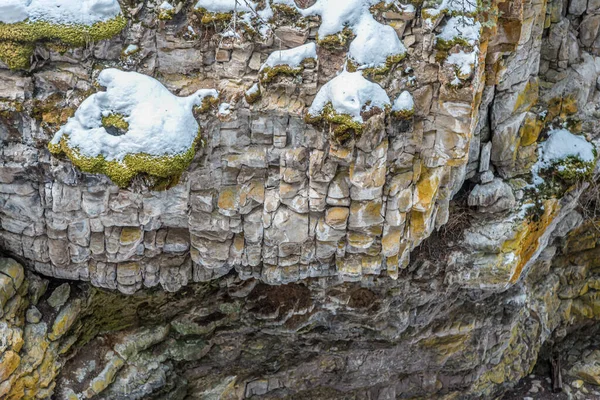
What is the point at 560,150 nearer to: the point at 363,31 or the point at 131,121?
the point at 363,31

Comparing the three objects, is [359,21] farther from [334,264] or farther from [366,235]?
[334,264]

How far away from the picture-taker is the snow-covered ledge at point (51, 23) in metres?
6.83

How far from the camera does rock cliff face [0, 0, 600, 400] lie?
23.3 feet

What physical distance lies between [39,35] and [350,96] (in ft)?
12.1

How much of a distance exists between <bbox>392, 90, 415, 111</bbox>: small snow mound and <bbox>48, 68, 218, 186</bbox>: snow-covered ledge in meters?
2.50

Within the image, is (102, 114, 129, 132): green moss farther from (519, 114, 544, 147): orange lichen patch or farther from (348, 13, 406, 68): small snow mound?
(519, 114, 544, 147): orange lichen patch

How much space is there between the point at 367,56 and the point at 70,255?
192 inches

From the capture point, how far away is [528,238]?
32.9 ft

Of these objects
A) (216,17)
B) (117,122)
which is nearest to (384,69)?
(216,17)

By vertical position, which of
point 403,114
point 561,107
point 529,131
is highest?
point 403,114

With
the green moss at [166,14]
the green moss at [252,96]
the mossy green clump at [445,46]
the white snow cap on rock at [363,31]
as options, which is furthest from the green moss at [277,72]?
the mossy green clump at [445,46]

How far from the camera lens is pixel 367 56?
7.04m

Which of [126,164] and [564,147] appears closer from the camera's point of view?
[126,164]

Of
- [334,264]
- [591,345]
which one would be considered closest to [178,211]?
[334,264]
